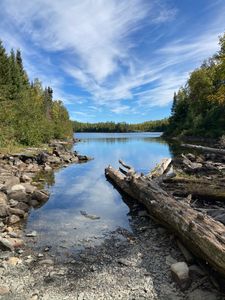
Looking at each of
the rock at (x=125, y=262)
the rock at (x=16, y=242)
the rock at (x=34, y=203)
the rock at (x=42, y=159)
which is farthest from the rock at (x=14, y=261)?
the rock at (x=42, y=159)

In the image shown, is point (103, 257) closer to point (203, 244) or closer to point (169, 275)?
point (169, 275)

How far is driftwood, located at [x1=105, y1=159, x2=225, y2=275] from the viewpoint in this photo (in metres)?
6.82

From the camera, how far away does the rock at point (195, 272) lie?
23.8ft

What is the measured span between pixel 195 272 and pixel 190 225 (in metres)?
1.20

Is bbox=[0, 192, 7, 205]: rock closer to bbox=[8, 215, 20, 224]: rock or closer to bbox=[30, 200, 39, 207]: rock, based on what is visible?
bbox=[8, 215, 20, 224]: rock

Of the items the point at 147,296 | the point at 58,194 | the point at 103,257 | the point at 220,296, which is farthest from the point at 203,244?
the point at 58,194

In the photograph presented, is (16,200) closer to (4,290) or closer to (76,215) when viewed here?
(76,215)

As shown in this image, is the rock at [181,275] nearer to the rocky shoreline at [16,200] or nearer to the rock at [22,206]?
the rocky shoreline at [16,200]

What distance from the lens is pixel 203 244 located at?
286 inches

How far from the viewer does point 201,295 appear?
654 cm

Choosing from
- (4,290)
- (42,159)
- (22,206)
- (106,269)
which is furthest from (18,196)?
(42,159)

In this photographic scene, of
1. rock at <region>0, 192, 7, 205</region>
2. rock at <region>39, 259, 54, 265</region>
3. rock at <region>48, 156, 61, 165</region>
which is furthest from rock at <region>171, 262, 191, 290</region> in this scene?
rock at <region>48, 156, 61, 165</region>

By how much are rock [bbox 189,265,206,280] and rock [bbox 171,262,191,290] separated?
0.18m

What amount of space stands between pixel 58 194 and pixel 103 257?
881 cm
